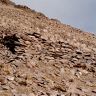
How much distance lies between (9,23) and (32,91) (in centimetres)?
968

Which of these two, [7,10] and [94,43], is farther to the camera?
[7,10]

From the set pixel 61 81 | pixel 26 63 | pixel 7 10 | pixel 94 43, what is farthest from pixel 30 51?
pixel 7 10

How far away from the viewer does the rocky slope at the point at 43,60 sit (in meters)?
21.7

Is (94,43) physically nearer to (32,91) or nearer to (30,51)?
(30,51)

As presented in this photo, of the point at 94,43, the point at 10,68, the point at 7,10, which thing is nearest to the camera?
the point at 10,68

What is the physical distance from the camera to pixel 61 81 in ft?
75.5

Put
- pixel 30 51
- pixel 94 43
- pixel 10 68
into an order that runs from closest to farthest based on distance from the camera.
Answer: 1. pixel 10 68
2. pixel 30 51
3. pixel 94 43

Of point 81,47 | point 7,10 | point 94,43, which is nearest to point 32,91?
point 81,47

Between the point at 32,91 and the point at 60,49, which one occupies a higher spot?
the point at 60,49

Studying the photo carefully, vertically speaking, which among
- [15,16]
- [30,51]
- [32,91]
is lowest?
[32,91]

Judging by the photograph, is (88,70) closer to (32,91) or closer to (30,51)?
(30,51)

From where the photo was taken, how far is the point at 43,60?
81.8 feet

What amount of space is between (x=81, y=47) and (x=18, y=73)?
7.42m

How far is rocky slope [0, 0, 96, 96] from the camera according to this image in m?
21.7
